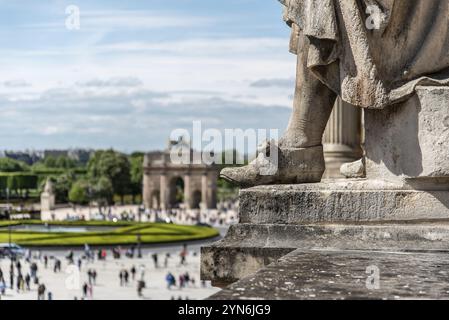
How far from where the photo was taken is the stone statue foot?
4.93 meters

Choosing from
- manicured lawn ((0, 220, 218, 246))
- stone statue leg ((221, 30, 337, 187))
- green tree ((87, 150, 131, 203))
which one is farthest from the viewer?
green tree ((87, 150, 131, 203))

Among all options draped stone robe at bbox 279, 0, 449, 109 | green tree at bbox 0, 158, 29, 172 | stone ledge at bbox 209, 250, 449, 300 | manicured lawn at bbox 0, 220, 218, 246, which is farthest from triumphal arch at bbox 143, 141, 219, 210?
stone ledge at bbox 209, 250, 449, 300

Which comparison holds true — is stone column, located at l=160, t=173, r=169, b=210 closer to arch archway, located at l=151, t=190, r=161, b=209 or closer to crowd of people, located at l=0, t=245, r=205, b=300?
arch archway, located at l=151, t=190, r=161, b=209

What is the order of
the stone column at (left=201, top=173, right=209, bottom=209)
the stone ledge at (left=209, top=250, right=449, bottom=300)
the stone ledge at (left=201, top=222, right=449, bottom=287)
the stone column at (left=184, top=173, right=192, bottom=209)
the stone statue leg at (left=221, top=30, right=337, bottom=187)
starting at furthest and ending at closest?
A: the stone column at (left=184, top=173, right=192, bottom=209) < the stone column at (left=201, top=173, right=209, bottom=209) < the stone statue leg at (left=221, top=30, right=337, bottom=187) < the stone ledge at (left=201, top=222, right=449, bottom=287) < the stone ledge at (left=209, top=250, right=449, bottom=300)

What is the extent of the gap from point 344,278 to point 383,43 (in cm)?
164

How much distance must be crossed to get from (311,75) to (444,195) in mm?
986

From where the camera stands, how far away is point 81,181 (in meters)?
104

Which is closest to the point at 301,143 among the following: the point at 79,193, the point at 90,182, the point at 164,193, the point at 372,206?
the point at 372,206

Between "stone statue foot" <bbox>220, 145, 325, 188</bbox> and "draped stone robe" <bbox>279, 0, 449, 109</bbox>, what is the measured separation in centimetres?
54

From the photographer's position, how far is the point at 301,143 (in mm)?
5004

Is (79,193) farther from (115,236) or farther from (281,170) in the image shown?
(281,170)

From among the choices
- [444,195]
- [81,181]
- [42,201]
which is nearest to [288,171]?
[444,195]

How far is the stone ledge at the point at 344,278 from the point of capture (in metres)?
2.95
